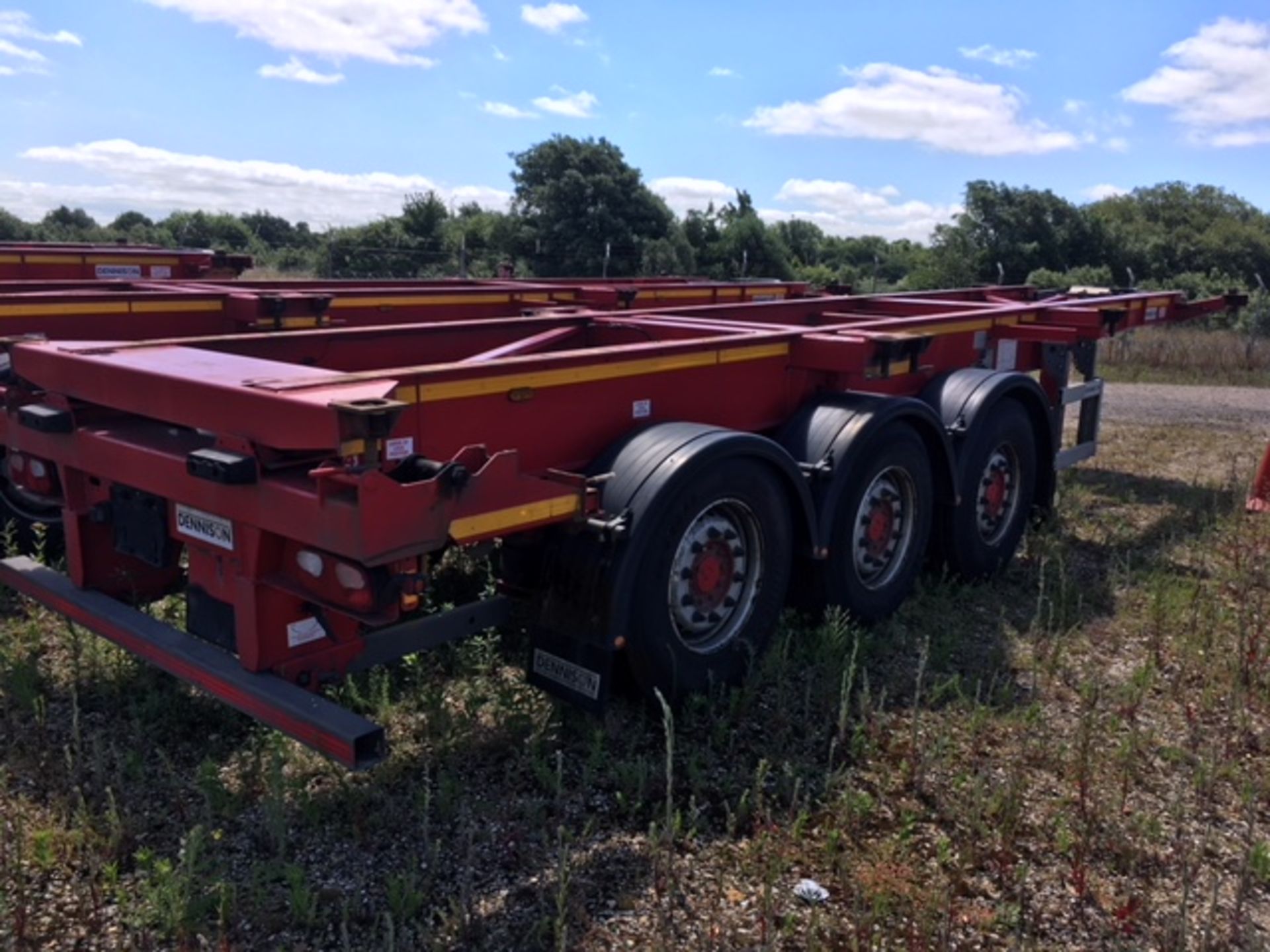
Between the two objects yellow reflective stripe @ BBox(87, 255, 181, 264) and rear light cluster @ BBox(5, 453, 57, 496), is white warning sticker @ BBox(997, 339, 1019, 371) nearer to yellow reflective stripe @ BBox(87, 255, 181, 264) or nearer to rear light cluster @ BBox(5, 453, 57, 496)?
rear light cluster @ BBox(5, 453, 57, 496)

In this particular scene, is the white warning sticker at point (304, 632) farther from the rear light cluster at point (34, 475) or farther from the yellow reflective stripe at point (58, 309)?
the yellow reflective stripe at point (58, 309)

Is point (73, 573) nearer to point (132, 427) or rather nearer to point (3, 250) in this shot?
point (132, 427)

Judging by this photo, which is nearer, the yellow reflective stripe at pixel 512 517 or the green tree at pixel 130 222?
the yellow reflective stripe at pixel 512 517

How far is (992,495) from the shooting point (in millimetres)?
5930

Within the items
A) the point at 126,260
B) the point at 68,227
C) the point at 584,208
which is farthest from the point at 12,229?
the point at 126,260

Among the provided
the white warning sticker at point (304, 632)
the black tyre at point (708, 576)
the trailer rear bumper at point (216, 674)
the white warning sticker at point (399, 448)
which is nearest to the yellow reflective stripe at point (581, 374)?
the white warning sticker at point (399, 448)

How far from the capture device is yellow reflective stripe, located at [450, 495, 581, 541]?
3102mm

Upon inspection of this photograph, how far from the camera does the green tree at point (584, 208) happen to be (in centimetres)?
3216

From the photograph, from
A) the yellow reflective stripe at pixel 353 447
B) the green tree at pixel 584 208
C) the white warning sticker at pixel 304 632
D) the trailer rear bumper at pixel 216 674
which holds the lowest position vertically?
the trailer rear bumper at pixel 216 674

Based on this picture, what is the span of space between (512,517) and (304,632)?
2.61ft

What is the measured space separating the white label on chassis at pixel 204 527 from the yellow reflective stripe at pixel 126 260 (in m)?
6.84

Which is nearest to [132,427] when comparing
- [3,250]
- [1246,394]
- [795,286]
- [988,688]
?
[988,688]

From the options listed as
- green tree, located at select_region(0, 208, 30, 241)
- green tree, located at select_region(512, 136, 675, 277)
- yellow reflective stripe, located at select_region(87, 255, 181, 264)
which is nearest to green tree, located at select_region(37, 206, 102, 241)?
green tree, located at select_region(0, 208, 30, 241)

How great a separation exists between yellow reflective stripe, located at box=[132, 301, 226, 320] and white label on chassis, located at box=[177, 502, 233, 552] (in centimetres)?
259
